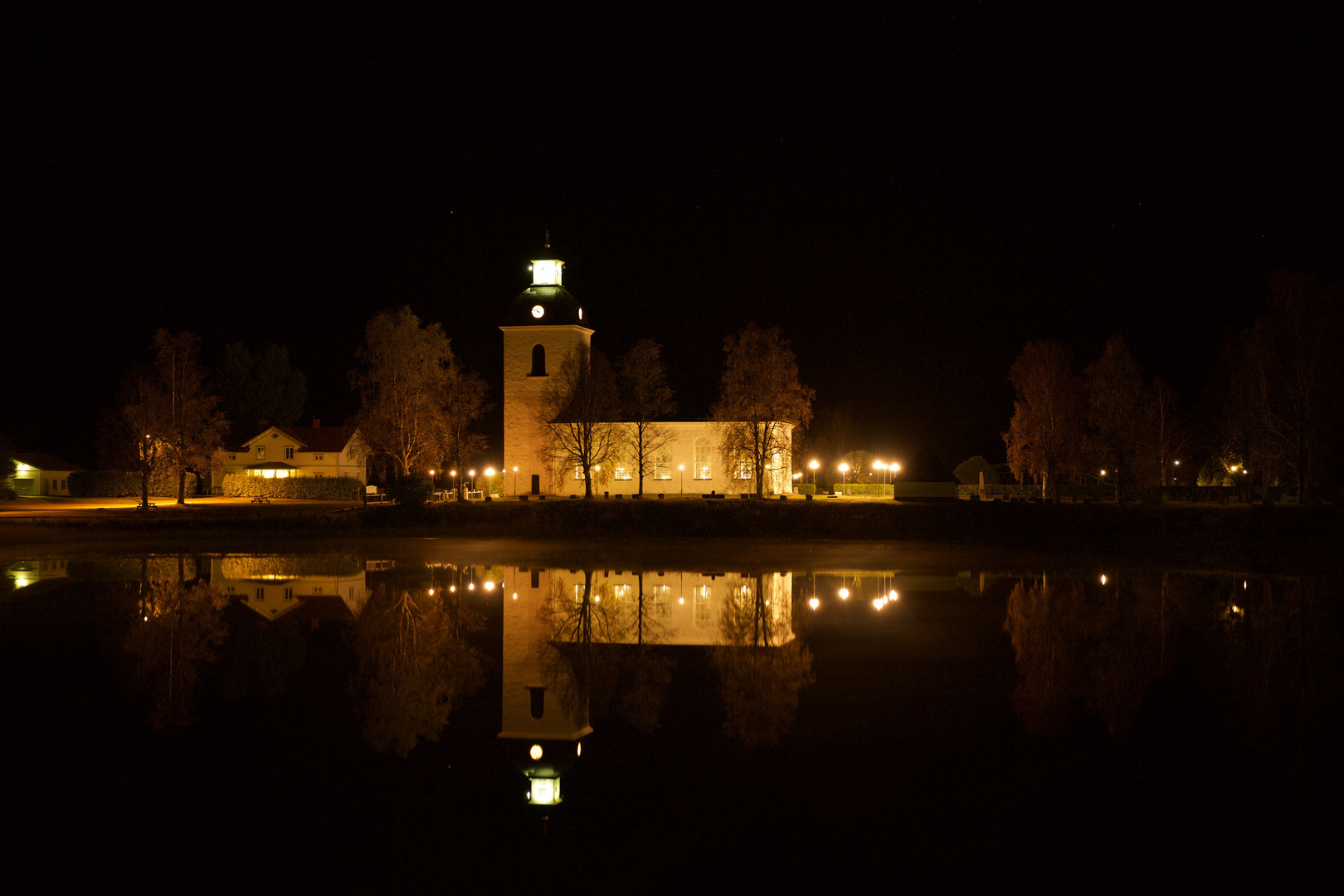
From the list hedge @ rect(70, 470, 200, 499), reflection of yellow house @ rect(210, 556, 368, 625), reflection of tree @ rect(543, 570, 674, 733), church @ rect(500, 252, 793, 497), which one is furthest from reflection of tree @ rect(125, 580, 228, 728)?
hedge @ rect(70, 470, 200, 499)

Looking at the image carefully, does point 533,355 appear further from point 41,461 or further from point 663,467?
point 41,461

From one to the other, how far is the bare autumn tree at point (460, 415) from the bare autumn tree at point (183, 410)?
1039 cm

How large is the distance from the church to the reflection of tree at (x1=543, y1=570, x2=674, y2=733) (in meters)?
32.8

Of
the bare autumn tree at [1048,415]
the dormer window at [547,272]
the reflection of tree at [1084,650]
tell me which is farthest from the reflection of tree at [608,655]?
the dormer window at [547,272]

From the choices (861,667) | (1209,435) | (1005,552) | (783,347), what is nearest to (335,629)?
(861,667)

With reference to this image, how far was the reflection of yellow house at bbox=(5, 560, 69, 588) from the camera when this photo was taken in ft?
72.2

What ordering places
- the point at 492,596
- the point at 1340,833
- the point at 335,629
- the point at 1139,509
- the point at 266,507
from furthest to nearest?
the point at 266,507 < the point at 1139,509 < the point at 492,596 < the point at 335,629 < the point at 1340,833

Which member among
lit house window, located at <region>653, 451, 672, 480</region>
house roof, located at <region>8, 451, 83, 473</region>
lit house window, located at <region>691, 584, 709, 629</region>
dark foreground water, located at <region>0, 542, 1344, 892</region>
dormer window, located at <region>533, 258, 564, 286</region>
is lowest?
dark foreground water, located at <region>0, 542, 1344, 892</region>

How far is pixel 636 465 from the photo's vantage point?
51562 millimetres

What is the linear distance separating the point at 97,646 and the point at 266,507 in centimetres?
2940

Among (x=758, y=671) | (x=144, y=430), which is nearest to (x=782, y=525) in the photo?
(x=758, y=671)

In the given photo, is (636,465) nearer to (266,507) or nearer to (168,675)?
(266,507)

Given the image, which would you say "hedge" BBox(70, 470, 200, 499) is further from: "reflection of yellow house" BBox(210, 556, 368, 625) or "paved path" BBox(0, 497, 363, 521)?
"reflection of yellow house" BBox(210, 556, 368, 625)

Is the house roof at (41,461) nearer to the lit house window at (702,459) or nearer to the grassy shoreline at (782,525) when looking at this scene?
the grassy shoreline at (782,525)
